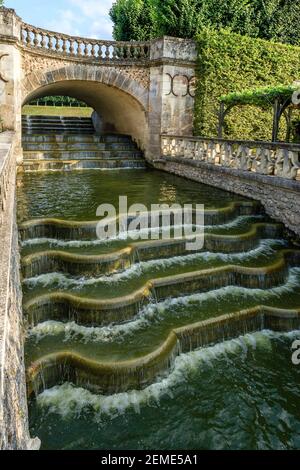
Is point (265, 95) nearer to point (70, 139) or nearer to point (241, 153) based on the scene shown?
point (241, 153)

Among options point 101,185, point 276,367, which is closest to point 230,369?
point 276,367

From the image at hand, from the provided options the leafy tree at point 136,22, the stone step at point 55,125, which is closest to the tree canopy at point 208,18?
the leafy tree at point 136,22

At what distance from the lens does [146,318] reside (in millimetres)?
5883

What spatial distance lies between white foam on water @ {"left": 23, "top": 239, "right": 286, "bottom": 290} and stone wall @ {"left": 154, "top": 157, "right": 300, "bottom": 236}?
47.4 inches

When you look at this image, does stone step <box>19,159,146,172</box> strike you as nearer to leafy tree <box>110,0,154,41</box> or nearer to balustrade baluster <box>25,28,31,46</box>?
balustrade baluster <box>25,28,31,46</box>

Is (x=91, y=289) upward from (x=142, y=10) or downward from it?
downward

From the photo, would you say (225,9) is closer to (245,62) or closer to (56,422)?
(245,62)

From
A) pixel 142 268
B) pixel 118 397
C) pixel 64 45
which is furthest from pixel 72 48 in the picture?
pixel 118 397

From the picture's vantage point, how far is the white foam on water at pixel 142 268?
20.7ft

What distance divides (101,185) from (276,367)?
8317mm

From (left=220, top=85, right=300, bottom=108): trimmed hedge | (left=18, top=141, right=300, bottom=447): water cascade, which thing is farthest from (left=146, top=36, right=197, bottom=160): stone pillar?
(left=18, top=141, right=300, bottom=447): water cascade

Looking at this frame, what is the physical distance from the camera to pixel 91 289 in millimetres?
6133

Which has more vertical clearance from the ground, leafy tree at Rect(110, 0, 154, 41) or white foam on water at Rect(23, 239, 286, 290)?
leafy tree at Rect(110, 0, 154, 41)

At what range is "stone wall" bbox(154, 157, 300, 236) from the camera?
30.5 feet
